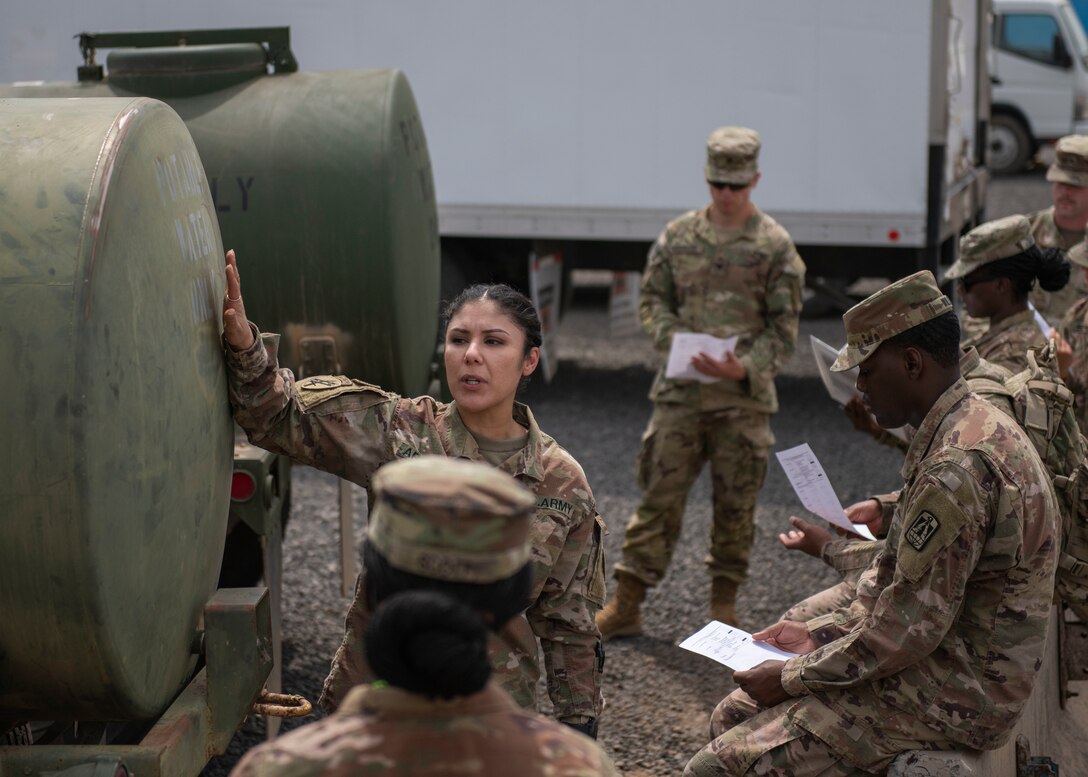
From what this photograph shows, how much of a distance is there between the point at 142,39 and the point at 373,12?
4.21 metres

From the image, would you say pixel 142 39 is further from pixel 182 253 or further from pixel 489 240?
pixel 489 240

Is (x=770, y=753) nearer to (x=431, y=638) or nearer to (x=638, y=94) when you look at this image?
(x=431, y=638)

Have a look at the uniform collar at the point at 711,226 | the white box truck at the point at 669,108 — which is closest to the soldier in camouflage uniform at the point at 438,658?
the uniform collar at the point at 711,226

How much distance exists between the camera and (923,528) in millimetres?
3002

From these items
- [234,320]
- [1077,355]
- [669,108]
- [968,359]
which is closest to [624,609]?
[1077,355]

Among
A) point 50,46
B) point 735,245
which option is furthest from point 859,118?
point 50,46

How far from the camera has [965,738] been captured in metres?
3.13

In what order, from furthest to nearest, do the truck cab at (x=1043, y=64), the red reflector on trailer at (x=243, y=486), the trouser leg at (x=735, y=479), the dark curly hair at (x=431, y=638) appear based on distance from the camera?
1. the truck cab at (x=1043, y=64)
2. the trouser leg at (x=735, y=479)
3. the red reflector on trailer at (x=243, y=486)
4. the dark curly hair at (x=431, y=638)

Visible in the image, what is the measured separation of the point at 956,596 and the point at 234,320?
1678mm

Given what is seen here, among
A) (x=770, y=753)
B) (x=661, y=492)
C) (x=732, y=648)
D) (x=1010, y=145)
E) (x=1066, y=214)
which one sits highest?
(x=1066, y=214)

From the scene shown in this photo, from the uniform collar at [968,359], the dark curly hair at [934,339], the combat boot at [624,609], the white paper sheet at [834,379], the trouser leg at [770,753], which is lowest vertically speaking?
the combat boot at [624,609]

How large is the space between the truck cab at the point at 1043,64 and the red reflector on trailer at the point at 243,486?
53.4ft

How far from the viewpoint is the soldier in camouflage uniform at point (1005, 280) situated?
445cm

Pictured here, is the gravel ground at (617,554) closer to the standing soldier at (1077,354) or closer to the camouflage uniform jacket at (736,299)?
the camouflage uniform jacket at (736,299)
